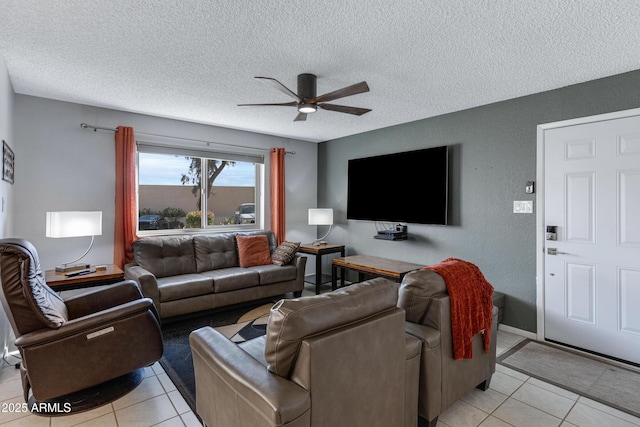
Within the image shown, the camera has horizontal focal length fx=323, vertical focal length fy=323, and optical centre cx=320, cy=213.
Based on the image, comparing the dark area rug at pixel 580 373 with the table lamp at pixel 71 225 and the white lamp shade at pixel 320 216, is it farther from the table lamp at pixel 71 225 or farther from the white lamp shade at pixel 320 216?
the table lamp at pixel 71 225

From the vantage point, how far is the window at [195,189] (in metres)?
4.33

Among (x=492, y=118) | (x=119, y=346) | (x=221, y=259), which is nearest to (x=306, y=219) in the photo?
(x=221, y=259)

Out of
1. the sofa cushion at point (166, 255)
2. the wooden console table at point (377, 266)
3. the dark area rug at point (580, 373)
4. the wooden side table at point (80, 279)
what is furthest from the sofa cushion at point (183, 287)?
the dark area rug at point (580, 373)

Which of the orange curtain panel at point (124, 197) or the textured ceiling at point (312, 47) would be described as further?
the orange curtain panel at point (124, 197)

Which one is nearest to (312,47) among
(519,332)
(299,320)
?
(299,320)

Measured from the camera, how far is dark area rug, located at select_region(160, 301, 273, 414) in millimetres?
2480

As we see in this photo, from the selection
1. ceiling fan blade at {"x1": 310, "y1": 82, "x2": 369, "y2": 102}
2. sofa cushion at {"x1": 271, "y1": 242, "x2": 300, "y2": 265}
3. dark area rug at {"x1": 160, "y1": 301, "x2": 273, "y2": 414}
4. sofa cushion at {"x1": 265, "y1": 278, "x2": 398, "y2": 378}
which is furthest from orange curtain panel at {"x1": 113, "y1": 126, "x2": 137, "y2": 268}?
sofa cushion at {"x1": 265, "y1": 278, "x2": 398, "y2": 378}

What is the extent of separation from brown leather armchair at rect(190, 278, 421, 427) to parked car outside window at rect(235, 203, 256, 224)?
3.55 meters

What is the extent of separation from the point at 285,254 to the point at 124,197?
2120 millimetres

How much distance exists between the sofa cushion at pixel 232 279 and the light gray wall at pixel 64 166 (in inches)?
53.8

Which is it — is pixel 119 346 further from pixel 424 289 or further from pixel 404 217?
pixel 404 217

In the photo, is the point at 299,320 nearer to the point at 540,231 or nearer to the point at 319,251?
the point at 540,231

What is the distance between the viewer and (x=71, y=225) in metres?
3.09

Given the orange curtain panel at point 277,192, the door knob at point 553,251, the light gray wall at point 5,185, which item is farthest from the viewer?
the orange curtain panel at point 277,192
